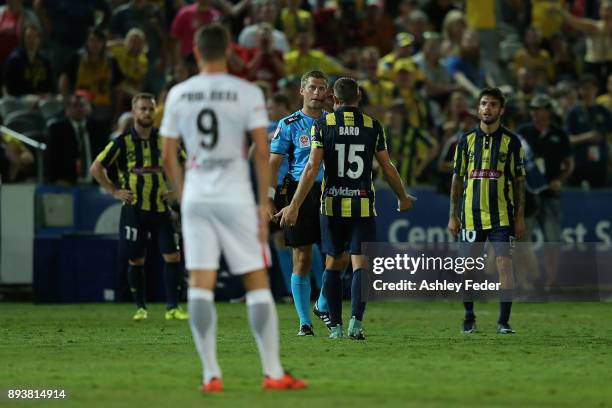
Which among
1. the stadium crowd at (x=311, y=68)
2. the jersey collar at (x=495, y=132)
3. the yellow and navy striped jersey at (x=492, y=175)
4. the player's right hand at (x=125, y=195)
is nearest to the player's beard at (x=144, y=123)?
the player's right hand at (x=125, y=195)

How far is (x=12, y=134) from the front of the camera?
62.6 feet

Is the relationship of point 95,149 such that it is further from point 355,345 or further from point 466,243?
point 355,345

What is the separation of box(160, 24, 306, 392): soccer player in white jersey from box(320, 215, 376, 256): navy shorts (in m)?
3.77

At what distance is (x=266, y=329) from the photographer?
8227 mm

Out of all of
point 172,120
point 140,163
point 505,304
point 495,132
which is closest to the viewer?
point 172,120

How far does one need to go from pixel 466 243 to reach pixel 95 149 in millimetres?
7521

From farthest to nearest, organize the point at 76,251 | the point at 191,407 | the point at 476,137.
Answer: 1. the point at 76,251
2. the point at 476,137
3. the point at 191,407

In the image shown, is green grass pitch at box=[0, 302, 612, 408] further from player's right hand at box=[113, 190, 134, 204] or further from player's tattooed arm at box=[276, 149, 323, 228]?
player's right hand at box=[113, 190, 134, 204]

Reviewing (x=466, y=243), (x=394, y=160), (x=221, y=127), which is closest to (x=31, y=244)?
(x=394, y=160)

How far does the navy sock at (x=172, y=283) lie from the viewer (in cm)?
1535

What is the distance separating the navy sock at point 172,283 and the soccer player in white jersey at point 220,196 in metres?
7.15

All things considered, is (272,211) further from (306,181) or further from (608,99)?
(608,99)

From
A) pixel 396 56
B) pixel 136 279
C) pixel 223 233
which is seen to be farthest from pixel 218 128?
pixel 396 56

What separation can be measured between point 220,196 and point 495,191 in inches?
220
